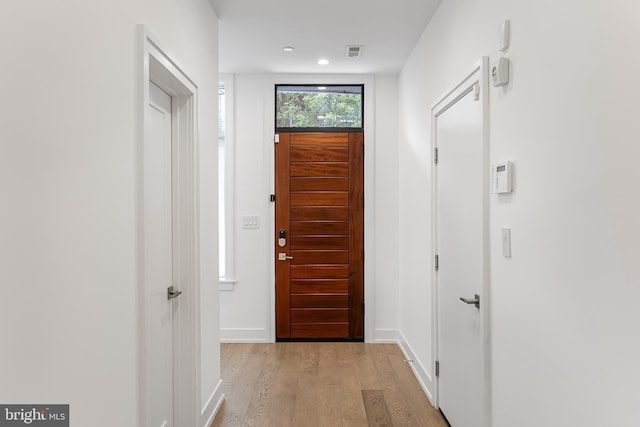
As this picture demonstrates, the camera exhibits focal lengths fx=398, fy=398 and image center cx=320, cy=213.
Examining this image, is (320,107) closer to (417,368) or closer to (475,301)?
(417,368)

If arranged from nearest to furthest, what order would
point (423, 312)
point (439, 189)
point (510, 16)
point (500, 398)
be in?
1. point (510, 16)
2. point (500, 398)
3. point (439, 189)
4. point (423, 312)

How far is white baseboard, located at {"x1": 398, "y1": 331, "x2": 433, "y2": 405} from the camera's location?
2936mm

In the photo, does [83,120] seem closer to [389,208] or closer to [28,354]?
[28,354]

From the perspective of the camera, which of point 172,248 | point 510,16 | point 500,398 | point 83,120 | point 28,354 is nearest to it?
point 28,354

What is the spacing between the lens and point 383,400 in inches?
115

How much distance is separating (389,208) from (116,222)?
3256 mm

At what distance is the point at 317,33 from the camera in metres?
3.21

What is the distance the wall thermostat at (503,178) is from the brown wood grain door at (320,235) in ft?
8.06

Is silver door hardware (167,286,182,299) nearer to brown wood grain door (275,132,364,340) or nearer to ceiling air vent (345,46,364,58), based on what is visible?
brown wood grain door (275,132,364,340)

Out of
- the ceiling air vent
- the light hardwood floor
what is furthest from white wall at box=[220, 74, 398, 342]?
the ceiling air vent

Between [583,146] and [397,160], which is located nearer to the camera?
[583,146]

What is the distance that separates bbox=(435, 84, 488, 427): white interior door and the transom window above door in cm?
164

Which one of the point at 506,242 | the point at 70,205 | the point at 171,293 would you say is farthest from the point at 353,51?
the point at 70,205

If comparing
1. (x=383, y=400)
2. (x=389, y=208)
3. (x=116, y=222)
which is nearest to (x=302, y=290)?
(x=389, y=208)
